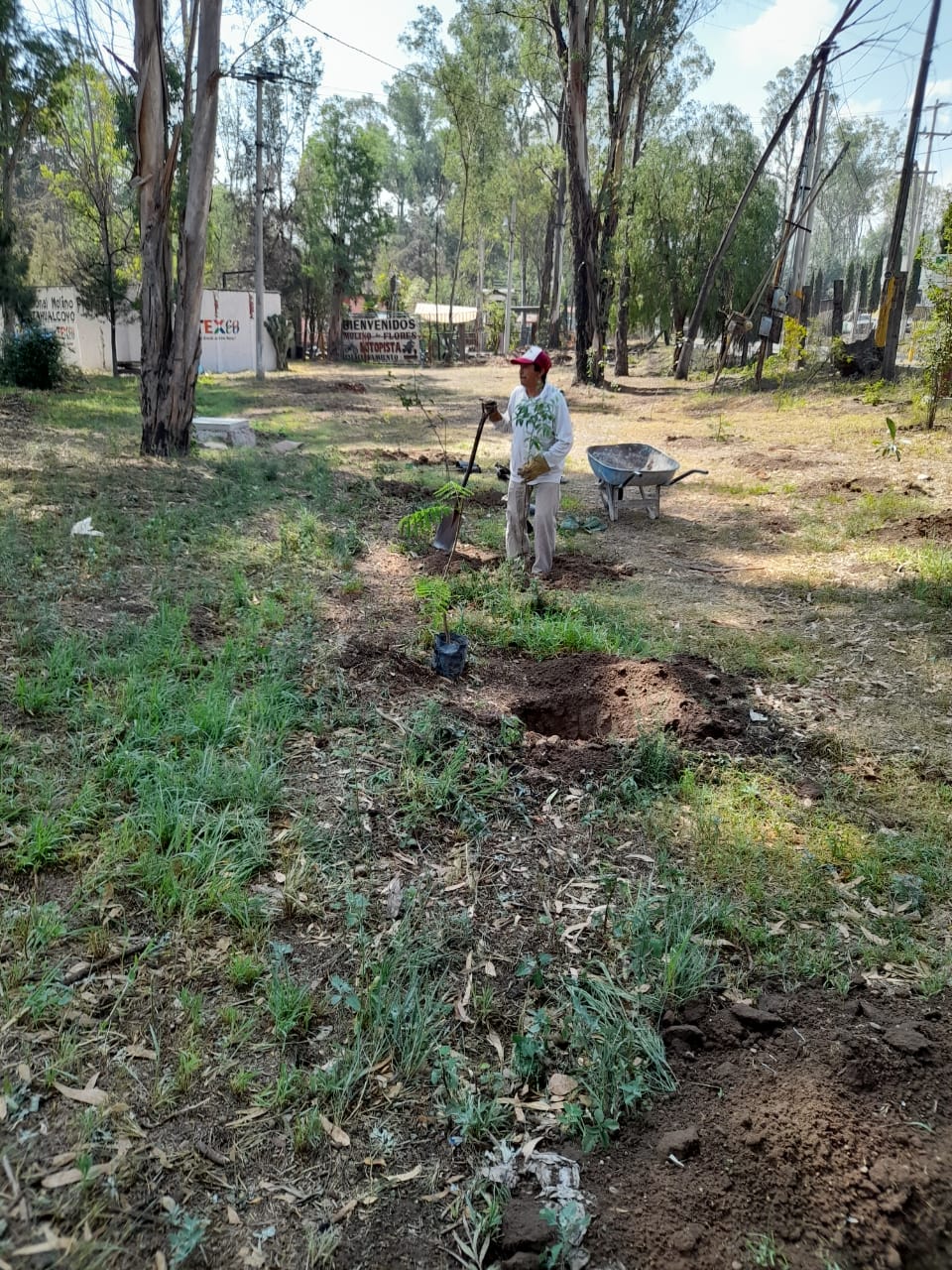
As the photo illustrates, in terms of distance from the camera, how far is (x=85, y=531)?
7.19 metres

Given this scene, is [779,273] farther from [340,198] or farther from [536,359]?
[340,198]

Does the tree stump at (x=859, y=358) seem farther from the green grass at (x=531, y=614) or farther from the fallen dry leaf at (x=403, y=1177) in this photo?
the fallen dry leaf at (x=403, y=1177)

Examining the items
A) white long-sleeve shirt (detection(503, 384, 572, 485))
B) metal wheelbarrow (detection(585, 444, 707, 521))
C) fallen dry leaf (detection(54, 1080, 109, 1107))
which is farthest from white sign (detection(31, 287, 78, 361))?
fallen dry leaf (detection(54, 1080, 109, 1107))

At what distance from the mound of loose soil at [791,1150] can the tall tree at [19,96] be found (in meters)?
20.0

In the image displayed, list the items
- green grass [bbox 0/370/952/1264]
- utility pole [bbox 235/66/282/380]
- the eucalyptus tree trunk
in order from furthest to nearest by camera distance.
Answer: the eucalyptus tree trunk, utility pole [bbox 235/66/282/380], green grass [bbox 0/370/952/1264]

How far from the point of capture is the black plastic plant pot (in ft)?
16.8

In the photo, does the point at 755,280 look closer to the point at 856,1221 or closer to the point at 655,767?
the point at 655,767

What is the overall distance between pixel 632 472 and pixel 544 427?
8.70 ft

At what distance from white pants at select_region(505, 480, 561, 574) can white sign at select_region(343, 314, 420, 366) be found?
1219 inches

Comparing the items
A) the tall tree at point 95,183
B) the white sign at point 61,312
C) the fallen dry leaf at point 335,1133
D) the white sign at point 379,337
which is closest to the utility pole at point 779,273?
the tall tree at point 95,183

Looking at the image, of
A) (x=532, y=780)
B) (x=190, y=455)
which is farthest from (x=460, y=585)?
(x=190, y=455)

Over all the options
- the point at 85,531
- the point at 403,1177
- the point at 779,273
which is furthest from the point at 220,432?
the point at 779,273

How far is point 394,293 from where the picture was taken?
4503 centimetres

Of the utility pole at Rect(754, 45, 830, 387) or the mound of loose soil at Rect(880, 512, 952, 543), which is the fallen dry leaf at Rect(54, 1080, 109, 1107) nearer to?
the mound of loose soil at Rect(880, 512, 952, 543)
